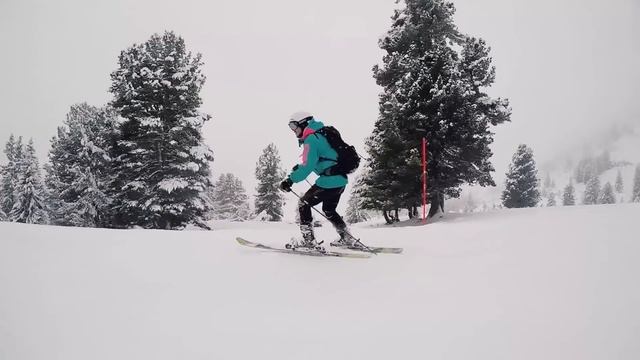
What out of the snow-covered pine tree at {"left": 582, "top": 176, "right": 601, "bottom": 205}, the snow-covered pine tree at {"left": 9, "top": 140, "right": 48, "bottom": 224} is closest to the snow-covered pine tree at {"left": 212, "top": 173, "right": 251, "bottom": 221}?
the snow-covered pine tree at {"left": 9, "top": 140, "right": 48, "bottom": 224}

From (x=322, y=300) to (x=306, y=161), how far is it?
2.29 m

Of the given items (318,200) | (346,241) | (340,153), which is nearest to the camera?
(340,153)

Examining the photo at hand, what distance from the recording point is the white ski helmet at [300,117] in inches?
218

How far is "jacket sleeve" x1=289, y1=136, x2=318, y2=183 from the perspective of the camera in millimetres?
5297

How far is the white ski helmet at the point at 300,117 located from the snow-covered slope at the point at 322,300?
6.72 feet

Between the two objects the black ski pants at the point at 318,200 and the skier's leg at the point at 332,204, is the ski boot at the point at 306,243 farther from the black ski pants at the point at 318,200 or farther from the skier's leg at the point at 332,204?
the skier's leg at the point at 332,204

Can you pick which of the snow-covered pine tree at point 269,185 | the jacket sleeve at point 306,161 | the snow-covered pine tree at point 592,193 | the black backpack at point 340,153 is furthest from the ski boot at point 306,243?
the snow-covered pine tree at point 592,193

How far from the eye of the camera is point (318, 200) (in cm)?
560

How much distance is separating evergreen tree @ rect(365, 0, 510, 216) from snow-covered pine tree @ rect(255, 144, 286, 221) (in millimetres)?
25416

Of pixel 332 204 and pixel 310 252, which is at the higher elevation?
pixel 332 204

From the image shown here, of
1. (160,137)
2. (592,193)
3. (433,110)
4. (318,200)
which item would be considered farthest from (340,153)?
(592,193)

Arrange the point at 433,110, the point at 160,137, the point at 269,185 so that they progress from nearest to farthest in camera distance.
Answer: the point at 433,110
the point at 160,137
the point at 269,185

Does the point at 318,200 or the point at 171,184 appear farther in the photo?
the point at 171,184

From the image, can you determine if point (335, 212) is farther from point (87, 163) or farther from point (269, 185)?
point (269, 185)
